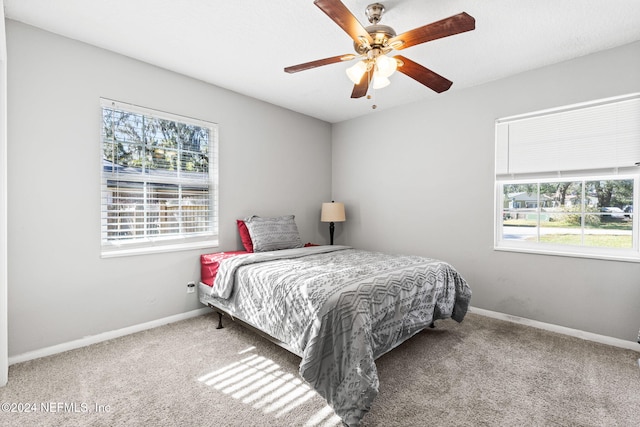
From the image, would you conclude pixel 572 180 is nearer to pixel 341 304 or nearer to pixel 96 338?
pixel 341 304

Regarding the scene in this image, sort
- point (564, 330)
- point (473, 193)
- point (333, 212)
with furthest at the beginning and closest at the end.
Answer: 1. point (333, 212)
2. point (473, 193)
3. point (564, 330)

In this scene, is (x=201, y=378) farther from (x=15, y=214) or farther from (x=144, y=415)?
(x=15, y=214)

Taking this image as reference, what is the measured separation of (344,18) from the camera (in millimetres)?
1658

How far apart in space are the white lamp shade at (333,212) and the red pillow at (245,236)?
48.3 inches

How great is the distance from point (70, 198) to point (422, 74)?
9.56ft

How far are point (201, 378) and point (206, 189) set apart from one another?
1.99m

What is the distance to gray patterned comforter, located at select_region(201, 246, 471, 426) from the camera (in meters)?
1.64

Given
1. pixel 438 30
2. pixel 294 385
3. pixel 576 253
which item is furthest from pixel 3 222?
pixel 576 253

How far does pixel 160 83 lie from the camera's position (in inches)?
116

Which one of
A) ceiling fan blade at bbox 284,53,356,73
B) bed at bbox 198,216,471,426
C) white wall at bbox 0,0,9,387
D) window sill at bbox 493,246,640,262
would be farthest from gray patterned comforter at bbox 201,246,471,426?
ceiling fan blade at bbox 284,53,356,73

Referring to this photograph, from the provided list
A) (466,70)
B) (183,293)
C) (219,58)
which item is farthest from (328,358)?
(466,70)

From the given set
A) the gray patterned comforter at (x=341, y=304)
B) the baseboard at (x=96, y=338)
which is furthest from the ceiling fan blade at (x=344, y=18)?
the baseboard at (x=96, y=338)

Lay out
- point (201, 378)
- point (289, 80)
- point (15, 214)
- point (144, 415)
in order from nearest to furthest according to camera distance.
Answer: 1. point (144, 415)
2. point (201, 378)
3. point (15, 214)
4. point (289, 80)

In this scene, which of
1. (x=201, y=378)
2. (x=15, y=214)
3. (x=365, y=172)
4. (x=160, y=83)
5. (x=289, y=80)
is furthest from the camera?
(x=365, y=172)
